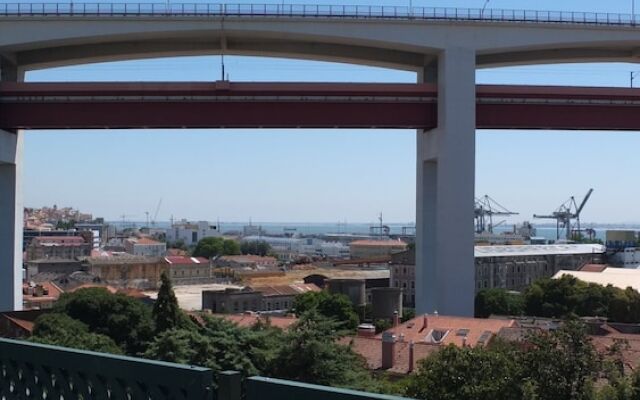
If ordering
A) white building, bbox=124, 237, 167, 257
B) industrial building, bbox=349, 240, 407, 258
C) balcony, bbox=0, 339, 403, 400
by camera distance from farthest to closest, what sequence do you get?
industrial building, bbox=349, 240, 407, 258, white building, bbox=124, 237, 167, 257, balcony, bbox=0, 339, 403, 400

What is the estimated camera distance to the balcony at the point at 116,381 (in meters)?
2.70

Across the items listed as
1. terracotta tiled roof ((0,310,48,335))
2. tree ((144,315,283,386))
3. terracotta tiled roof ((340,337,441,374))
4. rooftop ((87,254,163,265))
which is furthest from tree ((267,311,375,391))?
rooftop ((87,254,163,265))

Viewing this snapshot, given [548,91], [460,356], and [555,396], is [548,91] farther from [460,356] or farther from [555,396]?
[555,396]

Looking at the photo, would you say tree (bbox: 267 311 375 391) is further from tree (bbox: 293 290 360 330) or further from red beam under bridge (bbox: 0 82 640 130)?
tree (bbox: 293 290 360 330)

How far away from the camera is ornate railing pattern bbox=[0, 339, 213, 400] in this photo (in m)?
2.88

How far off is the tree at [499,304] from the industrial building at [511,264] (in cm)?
1200

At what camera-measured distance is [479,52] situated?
56.3ft

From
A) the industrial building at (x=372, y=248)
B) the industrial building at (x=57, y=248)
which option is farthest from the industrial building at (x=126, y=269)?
the industrial building at (x=372, y=248)

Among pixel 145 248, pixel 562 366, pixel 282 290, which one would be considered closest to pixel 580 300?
pixel 282 290

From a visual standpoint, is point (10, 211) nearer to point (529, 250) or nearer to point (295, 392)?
point (295, 392)

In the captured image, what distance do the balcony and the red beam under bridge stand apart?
528 inches

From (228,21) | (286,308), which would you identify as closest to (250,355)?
(228,21)

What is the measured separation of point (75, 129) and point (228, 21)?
4456 millimetres

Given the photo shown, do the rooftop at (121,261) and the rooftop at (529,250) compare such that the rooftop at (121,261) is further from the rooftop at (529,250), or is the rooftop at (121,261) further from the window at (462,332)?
the window at (462,332)
